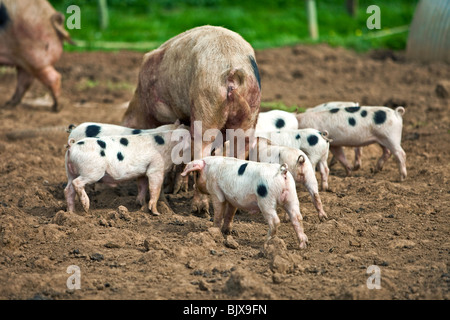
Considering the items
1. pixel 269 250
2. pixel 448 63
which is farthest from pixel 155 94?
pixel 448 63

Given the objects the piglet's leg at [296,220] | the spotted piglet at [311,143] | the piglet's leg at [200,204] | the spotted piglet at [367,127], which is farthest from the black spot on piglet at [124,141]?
the spotted piglet at [367,127]

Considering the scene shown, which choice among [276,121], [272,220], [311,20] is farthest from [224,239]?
[311,20]

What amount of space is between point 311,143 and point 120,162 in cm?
219

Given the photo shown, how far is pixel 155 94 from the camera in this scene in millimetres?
8172

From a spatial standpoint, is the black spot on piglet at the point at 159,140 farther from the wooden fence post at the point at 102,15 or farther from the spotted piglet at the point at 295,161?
the wooden fence post at the point at 102,15

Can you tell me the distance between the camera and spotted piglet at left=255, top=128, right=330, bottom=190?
→ 7805mm

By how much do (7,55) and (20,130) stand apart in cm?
233

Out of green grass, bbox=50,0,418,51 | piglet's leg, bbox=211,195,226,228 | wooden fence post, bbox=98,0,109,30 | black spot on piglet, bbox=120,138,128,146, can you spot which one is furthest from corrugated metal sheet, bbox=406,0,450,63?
piglet's leg, bbox=211,195,226,228

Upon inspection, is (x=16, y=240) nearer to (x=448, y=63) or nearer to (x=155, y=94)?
(x=155, y=94)

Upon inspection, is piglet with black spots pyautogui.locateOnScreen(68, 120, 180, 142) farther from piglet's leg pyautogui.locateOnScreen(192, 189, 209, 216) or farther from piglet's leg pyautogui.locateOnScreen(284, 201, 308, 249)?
piglet's leg pyautogui.locateOnScreen(284, 201, 308, 249)

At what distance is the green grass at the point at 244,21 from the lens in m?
17.5

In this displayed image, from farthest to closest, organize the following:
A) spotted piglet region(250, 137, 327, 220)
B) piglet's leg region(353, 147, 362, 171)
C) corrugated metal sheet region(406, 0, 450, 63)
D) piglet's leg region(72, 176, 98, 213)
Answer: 1. corrugated metal sheet region(406, 0, 450, 63)
2. piglet's leg region(353, 147, 362, 171)
3. piglet's leg region(72, 176, 98, 213)
4. spotted piglet region(250, 137, 327, 220)

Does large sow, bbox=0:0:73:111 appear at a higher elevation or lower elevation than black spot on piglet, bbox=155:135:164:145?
higher

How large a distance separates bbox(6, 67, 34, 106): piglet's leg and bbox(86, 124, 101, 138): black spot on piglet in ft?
17.2
